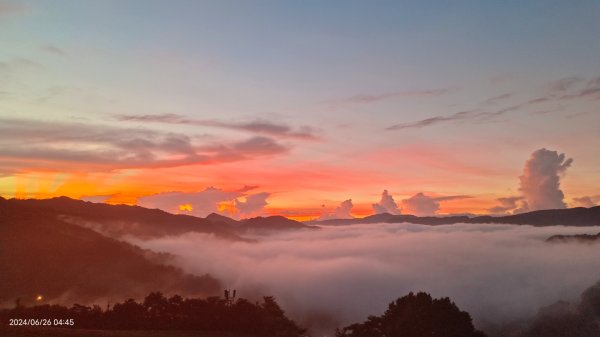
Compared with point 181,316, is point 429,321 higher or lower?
higher

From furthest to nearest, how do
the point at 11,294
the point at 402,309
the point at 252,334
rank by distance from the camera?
the point at 11,294 < the point at 252,334 < the point at 402,309

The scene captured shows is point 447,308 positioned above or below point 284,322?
above

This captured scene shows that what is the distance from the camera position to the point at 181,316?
10344 centimetres

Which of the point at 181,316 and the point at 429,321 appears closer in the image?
the point at 429,321

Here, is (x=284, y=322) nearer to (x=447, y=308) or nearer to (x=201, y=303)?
(x=201, y=303)

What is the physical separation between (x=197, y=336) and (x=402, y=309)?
4555cm

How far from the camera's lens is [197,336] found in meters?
93.9

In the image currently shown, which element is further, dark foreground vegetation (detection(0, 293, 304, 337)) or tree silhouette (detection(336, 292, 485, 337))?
dark foreground vegetation (detection(0, 293, 304, 337))

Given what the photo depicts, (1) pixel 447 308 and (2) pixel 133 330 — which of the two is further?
(2) pixel 133 330

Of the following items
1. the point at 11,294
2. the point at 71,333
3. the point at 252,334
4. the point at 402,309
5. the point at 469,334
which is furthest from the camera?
the point at 11,294

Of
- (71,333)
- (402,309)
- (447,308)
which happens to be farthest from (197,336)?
(447,308)

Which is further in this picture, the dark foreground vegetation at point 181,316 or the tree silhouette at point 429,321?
the dark foreground vegetation at point 181,316

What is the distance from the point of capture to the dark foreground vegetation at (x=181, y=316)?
313 ft

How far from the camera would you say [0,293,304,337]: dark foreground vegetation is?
95.4 metres
